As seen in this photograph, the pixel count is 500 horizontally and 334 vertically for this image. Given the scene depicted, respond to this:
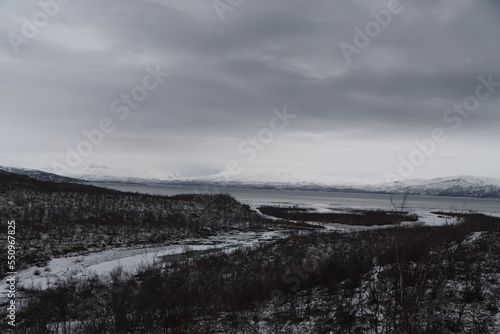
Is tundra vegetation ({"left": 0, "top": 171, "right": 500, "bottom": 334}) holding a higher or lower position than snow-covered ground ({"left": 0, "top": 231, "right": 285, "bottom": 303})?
higher

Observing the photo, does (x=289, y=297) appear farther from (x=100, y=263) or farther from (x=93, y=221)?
(x=93, y=221)

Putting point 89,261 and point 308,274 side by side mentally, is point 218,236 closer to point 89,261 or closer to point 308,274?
point 89,261

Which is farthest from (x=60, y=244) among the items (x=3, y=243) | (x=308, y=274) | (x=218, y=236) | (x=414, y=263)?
(x=414, y=263)

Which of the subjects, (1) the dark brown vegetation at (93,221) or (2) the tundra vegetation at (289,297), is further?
(1) the dark brown vegetation at (93,221)

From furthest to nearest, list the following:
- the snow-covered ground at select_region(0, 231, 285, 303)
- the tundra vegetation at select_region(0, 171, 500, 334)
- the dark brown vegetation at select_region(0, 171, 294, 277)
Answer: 1. the dark brown vegetation at select_region(0, 171, 294, 277)
2. the snow-covered ground at select_region(0, 231, 285, 303)
3. the tundra vegetation at select_region(0, 171, 500, 334)

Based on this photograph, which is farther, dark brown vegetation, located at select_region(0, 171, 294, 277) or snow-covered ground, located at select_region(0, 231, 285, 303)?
dark brown vegetation, located at select_region(0, 171, 294, 277)

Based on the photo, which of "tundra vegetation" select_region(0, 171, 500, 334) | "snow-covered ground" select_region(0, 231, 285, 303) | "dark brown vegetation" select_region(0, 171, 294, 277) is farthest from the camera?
"dark brown vegetation" select_region(0, 171, 294, 277)

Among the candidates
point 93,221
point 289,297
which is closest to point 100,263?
point 93,221

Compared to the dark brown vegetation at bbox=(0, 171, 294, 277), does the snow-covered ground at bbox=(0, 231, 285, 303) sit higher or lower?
lower

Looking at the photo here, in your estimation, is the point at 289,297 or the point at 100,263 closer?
the point at 289,297

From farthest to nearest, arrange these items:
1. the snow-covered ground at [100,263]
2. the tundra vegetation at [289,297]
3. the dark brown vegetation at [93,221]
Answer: the dark brown vegetation at [93,221] < the snow-covered ground at [100,263] < the tundra vegetation at [289,297]

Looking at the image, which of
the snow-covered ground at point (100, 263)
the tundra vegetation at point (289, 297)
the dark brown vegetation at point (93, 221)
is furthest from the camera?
the dark brown vegetation at point (93, 221)

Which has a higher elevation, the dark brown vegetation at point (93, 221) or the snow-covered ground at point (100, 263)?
the dark brown vegetation at point (93, 221)

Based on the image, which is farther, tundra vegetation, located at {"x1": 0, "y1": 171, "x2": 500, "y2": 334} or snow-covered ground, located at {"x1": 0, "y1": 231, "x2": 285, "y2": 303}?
snow-covered ground, located at {"x1": 0, "y1": 231, "x2": 285, "y2": 303}
